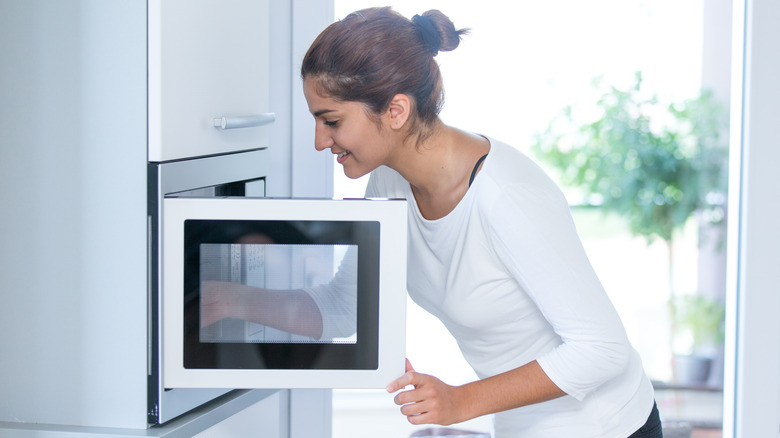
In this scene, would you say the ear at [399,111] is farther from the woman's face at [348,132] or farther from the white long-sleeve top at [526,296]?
the white long-sleeve top at [526,296]

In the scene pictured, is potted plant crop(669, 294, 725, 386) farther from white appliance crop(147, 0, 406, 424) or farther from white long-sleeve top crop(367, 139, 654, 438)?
white appliance crop(147, 0, 406, 424)

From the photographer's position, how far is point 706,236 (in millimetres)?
1613

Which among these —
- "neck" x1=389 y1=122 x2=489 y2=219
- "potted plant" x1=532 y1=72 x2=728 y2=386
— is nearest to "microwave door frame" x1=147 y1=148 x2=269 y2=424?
"neck" x1=389 y1=122 x2=489 y2=219

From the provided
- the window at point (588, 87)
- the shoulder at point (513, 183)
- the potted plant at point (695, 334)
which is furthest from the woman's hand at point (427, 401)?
the potted plant at point (695, 334)

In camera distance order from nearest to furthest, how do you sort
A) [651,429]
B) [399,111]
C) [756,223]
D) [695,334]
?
[399,111], [651,429], [756,223], [695,334]

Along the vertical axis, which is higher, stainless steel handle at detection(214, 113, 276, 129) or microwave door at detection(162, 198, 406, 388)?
stainless steel handle at detection(214, 113, 276, 129)

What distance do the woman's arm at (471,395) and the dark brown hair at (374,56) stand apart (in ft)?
1.15

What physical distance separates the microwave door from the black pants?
415 mm

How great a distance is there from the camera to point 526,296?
106cm

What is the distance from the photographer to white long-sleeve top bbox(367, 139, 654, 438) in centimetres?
97

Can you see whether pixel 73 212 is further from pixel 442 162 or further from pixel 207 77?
pixel 442 162

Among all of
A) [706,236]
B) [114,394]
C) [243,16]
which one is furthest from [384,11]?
[706,236]

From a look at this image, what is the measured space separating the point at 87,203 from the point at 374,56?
39 cm

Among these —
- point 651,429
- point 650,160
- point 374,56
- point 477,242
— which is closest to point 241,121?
point 374,56
